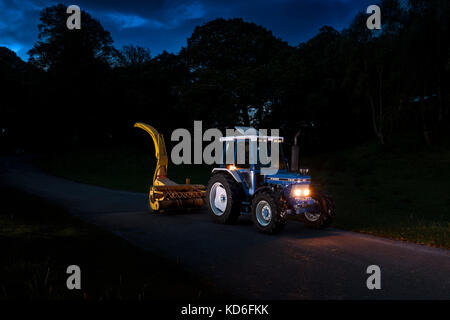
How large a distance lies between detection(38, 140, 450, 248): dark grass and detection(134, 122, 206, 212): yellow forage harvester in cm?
466

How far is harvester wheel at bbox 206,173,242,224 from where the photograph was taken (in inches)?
386

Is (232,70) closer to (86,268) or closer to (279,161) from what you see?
(279,161)

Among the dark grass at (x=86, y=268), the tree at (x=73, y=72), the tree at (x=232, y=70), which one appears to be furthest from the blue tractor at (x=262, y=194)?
the tree at (x=73, y=72)

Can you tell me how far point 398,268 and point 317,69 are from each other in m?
27.1

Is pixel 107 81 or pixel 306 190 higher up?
pixel 107 81

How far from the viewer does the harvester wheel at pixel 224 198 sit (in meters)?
9.81

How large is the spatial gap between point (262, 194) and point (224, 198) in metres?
2.03

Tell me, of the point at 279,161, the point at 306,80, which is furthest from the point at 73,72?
the point at 279,161

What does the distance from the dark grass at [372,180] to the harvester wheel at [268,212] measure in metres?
2.16

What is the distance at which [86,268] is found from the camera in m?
5.20

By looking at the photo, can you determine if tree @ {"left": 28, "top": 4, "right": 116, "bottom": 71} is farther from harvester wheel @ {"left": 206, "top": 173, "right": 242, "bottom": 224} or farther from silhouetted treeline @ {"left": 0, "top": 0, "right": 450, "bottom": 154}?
harvester wheel @ {"left": 206, "top": 173, "right": 242, "bottom": 224}
